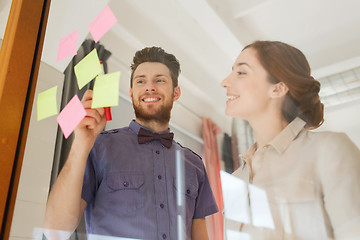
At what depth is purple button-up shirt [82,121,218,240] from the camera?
83cm

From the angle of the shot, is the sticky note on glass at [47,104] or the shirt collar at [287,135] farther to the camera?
the sticky note on glass at [47,104]

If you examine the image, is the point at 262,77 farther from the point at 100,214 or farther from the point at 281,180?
the point at 100,214

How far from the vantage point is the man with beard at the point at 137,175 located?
0.84 m

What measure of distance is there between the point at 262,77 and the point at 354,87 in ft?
0.60

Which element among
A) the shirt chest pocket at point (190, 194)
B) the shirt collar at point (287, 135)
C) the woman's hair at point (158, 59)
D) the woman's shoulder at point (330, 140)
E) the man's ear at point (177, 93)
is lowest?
the shirt chest pocket at point (190, 194)

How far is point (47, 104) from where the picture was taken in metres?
1.06

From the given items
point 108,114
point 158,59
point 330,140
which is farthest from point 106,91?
point 330,140

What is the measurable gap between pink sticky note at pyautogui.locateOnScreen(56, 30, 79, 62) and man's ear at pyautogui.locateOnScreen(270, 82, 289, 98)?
680 millimetres

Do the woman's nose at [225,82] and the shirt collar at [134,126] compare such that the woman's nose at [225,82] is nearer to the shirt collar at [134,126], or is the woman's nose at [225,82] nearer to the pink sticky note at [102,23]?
the shirt collar at [134,126]

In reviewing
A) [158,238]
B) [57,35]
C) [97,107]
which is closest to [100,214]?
[158,238]

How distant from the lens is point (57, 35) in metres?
1.16

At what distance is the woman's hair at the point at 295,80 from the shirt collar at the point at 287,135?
0.03ft

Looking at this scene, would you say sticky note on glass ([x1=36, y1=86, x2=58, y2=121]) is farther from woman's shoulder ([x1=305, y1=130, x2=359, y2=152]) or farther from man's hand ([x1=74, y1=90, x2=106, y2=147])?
woman's shoulder ([x1=305, y1=130, x2=359, y2=152])

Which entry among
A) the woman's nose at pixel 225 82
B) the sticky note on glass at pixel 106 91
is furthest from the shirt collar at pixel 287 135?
the sticky note on glass at pixel 106 91
